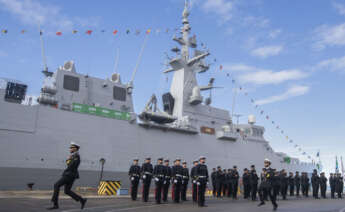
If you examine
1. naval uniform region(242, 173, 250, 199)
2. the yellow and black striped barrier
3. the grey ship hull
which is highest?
the grey ship hull

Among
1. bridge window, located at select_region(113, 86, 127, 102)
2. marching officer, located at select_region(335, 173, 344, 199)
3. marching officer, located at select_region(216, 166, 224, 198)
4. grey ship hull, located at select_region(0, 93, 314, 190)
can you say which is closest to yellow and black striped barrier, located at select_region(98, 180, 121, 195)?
grey ship hull, located at select_region(0, 93, 314, 190)

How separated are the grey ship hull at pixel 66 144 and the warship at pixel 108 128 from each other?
49 millimetres

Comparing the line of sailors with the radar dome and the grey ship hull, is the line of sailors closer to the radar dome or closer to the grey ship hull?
the grey ship hull

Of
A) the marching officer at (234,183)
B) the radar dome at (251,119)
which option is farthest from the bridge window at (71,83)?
the radar dome at (251,119)

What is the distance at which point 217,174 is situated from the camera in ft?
57.2

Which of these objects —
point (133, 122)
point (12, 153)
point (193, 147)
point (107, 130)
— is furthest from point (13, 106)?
point (193, 147)

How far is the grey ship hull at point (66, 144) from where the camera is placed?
1711 centimetres

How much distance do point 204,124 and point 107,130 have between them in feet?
36.3

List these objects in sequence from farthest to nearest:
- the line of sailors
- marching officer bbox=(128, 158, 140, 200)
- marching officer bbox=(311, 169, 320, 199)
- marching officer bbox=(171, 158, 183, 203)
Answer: marching officer bbox=(311, 169, 320, 199) < marching officer bbox=(128, 158, 140, 200) < marching officer bbox=(171, 158, 183, 203) < the line of sailors

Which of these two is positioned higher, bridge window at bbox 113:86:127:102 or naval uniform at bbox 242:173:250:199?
bridge window at bbox 113:86:127:102

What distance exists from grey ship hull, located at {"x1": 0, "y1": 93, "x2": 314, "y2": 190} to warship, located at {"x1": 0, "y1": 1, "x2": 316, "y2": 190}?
0.16 feet

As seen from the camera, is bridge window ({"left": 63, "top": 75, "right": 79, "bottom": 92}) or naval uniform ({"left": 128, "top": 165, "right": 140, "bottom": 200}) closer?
naval uniform ({"left": 128, "top": 165, "right": 140, "bottom": 200})

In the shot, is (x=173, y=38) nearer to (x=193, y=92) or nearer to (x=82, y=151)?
(x=193, y=92)

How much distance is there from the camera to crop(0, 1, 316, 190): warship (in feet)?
57.5
